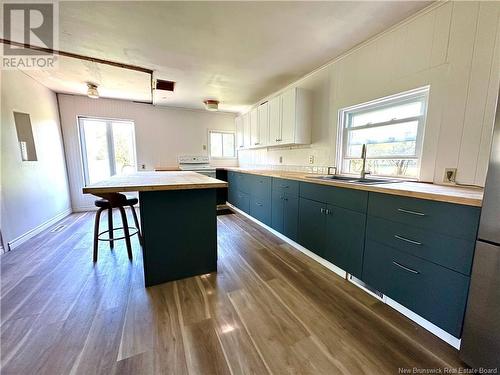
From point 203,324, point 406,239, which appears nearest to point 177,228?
point 203,324

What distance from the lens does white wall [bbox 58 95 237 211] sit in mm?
4027

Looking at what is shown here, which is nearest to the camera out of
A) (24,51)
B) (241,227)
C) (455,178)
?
Answer: (455,178)

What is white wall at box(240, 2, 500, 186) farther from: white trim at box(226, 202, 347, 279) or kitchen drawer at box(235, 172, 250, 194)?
kitchen drawer at box(235, 172, 250, 194)

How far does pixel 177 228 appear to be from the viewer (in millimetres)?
1806

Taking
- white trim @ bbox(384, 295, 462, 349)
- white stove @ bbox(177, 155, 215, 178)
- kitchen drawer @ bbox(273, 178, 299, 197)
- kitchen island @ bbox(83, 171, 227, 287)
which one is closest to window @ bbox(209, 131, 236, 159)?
white stove @ bbox(177, 155, 215, 178)

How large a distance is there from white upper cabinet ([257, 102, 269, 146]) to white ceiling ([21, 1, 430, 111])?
52 centimetres

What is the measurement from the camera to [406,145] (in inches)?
75.7

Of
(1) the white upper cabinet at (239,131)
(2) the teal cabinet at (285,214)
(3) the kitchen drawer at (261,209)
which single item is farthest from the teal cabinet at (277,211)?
(1) the white upper cabinet at (239,131)

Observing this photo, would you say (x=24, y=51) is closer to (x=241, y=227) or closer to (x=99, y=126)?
(x=99, y=126)

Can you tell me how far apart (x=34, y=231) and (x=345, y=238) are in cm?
406

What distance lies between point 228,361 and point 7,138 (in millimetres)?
3519

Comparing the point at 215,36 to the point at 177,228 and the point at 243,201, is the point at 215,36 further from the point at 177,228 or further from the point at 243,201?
the point at 243,201

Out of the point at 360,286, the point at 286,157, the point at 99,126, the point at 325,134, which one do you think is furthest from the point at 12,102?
the point at 360,286

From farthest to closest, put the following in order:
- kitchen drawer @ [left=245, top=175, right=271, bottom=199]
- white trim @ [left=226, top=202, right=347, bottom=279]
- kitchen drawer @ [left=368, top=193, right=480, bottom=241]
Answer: kitchen drawer @ [left=245, top=175, right=271, bottom=199] < white trim @ [left=226, top=202, right=347, bottom=279] < kitchen drawer @ [left=368, top=193, right=480, bottom=241]
